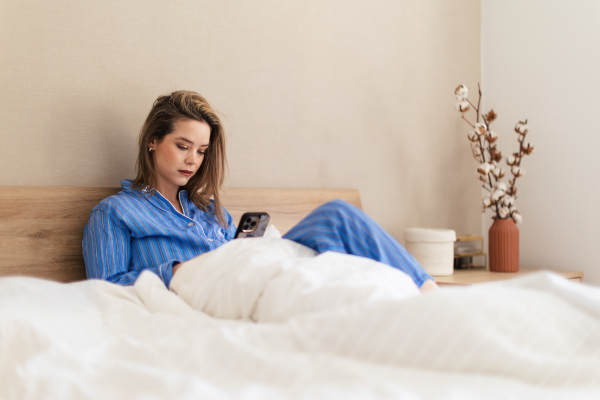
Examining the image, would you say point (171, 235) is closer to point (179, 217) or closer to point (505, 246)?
point (179, 217)

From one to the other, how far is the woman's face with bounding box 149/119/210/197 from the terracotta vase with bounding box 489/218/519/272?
1424 millimetres

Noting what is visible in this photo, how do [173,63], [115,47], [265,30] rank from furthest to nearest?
1. [265,30]
2. [173,63]
3. [115,47]

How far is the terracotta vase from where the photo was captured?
7.47 ft

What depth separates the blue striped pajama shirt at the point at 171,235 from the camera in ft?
3.80

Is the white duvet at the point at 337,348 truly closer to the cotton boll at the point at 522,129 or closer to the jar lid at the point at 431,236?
the jar lid at the point at 431,236

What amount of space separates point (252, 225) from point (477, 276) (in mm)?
1111

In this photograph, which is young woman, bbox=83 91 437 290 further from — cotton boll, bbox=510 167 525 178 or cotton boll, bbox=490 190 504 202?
cotton boll, bbox=510 167 525 178

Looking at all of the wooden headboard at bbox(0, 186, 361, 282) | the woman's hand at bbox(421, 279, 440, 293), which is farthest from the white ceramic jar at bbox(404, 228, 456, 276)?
the wooden headboard at bbox(0, 186, 361, 282)

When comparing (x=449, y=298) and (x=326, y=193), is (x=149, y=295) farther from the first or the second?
(x=326, y=193)

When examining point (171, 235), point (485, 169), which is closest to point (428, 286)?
point (171, 235)

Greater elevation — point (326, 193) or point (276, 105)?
point (276, 105)

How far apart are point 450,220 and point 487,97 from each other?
699 mm

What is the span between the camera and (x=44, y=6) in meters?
1.44

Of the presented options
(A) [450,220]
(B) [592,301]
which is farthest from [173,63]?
(A) [450,220]
